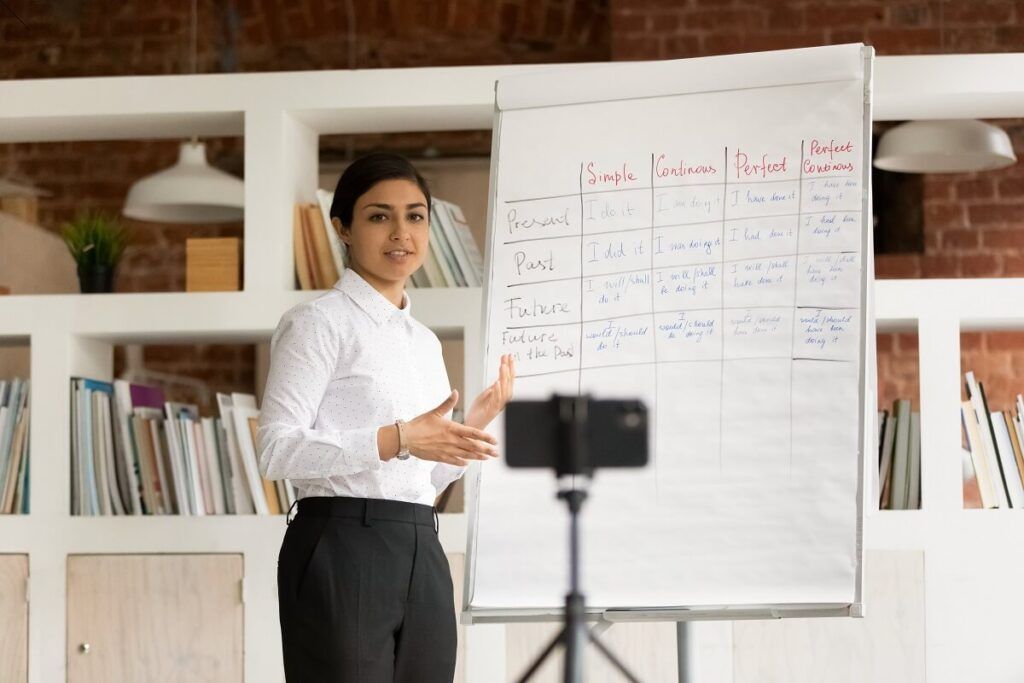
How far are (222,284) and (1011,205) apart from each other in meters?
3.41

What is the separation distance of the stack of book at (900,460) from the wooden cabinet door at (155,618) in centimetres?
160

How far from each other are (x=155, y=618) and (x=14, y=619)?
0.36m

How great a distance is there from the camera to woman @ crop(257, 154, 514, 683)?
2055 millimetres

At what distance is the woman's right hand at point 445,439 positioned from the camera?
2025 millimetres

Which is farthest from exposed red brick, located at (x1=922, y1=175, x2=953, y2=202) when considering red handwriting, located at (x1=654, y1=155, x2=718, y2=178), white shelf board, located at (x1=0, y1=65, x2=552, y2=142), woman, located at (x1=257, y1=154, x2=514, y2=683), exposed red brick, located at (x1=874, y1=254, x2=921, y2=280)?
woman, located at (x1=257, y1=154, x2=514, y2=683)

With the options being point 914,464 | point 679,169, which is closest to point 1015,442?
point 914,464

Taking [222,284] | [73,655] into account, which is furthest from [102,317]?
[73,655]

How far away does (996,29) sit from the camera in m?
5.07

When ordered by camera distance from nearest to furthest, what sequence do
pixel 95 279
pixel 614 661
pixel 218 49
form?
1. pixel 614 661
2. pixel 95 279
3. pixel 218 49

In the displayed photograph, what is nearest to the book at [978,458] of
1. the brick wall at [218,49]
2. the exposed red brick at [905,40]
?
the exposed red brick at [905,40]

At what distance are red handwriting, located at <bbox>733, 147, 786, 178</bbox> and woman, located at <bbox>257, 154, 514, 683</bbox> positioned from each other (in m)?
0.58

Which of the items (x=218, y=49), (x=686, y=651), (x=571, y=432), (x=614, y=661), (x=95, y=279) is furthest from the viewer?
(x=218, y=49)

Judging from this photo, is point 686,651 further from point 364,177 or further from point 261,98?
point 261,98

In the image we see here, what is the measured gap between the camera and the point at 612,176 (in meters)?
2.42
